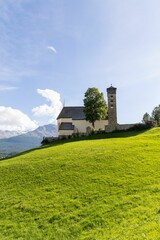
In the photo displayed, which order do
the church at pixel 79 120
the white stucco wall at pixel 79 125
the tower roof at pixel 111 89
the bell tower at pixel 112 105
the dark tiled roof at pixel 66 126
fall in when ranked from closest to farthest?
the bell tower at pixel 112 105 < the church at pixel 79 120 < the tower roof at pixel 111 89 < the white stucco wall at pixel 79 125 < the dark tiled roof at pixel 66 126

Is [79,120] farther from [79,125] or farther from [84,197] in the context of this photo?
[84,197]

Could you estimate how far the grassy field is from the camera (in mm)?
19250

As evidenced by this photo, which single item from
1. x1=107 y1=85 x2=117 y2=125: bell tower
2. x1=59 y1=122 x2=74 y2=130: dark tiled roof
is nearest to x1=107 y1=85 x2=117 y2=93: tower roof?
x1=107 y1=85 x2=117 y2=125: bell tower

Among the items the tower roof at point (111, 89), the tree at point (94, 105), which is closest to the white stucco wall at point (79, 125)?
the tree at point (94, 105)

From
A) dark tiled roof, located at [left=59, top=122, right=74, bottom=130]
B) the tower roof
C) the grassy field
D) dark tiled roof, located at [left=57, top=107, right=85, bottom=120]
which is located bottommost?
the grassy field

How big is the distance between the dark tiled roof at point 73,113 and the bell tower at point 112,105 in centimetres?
1140

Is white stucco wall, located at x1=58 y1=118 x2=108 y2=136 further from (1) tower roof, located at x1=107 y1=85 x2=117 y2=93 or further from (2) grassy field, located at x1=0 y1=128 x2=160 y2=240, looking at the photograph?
(2) grassy field, located at x1=0 y1=128 x2=160 y2=240

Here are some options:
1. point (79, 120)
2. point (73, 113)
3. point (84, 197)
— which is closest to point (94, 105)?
point (79, 120)

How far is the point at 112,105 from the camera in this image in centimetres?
8419

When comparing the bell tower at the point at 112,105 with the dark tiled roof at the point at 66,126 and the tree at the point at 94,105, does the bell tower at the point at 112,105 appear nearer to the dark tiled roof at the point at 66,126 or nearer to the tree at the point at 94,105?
the tree at the point at 94,105

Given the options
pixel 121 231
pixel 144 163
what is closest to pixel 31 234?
pixel 121 231

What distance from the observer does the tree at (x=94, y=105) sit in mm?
80938

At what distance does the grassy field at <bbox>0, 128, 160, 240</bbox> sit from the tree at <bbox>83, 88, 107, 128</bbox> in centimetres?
4165

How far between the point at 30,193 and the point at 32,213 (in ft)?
14.1
